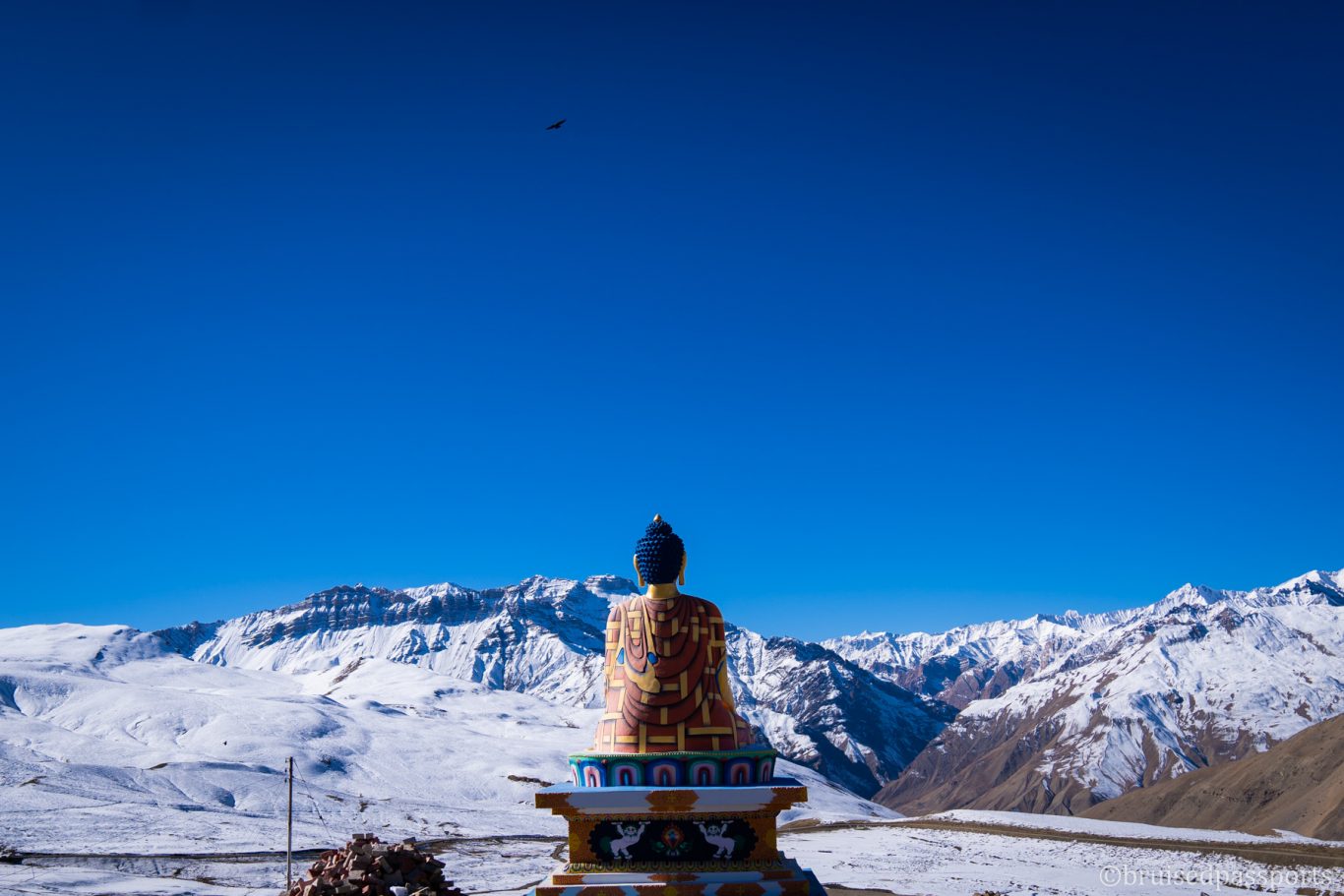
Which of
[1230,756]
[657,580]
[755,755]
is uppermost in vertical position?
[657,580]

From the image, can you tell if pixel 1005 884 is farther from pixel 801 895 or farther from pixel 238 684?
pixel 238 684

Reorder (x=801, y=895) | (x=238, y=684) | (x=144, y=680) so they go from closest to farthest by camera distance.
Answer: (x=801, y=895) → (x=144, y=680) → (x=238, y=684)

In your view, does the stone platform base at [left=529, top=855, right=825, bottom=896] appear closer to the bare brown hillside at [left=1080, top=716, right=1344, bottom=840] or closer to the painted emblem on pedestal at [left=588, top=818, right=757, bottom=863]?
the painted emblem on pedestal at [left=588, top=818, right=757, bottom=863]

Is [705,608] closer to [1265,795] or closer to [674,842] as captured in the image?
[674,842]

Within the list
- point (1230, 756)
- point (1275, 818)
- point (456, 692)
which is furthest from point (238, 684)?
point (1230, 756)

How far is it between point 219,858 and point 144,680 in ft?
368

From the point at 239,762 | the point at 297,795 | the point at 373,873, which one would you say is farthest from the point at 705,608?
the point at 239,762

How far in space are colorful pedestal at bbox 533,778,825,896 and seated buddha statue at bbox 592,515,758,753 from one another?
158 centimetres

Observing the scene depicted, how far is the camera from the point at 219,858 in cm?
5038

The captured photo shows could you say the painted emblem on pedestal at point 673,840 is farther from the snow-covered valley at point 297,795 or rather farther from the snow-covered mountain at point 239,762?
the snow-covered mountain at point 239,762

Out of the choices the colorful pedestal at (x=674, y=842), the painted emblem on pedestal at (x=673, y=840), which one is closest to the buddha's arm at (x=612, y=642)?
the colorful pedestal at (x=674, y=842)

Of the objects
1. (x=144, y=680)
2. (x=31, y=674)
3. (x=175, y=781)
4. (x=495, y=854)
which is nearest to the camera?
(x=495, y=854)

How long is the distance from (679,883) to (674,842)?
94cm

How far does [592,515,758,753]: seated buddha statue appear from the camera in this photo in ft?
82.5
